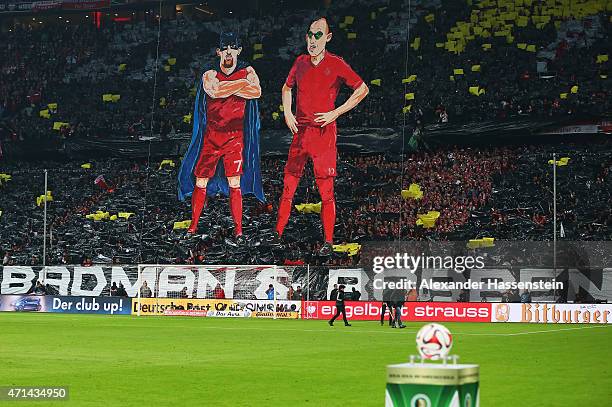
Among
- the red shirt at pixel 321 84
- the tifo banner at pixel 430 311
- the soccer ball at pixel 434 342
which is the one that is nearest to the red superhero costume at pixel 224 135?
the red shirt at pixel 321 84

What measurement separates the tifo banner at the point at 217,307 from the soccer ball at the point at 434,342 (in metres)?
38.9

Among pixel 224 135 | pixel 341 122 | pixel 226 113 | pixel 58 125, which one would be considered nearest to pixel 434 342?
pixel 341 122

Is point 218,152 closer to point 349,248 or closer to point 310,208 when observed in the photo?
point 310,208

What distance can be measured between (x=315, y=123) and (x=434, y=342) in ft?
164

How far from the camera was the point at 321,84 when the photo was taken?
188ft

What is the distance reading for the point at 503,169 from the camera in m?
53.2

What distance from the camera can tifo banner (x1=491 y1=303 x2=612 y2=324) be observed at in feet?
135

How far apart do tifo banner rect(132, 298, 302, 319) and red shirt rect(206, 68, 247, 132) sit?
542 inches

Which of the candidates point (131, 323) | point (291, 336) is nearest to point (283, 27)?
point (131, 323)

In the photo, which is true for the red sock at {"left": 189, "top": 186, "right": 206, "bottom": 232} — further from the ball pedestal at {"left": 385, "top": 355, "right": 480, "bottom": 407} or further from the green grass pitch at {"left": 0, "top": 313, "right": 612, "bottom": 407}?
the ball pedestal at {"left": 385, "top": 355, "right": 480, "bottom": 407}

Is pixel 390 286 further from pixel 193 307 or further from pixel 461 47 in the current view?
pixel 461 47

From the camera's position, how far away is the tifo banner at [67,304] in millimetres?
49875

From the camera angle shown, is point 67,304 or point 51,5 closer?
point 67,304

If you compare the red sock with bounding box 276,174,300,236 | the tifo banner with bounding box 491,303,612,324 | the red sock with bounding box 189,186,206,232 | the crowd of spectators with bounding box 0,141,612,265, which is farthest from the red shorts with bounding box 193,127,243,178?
the tifo banner with bounding box 491,303,612,324
